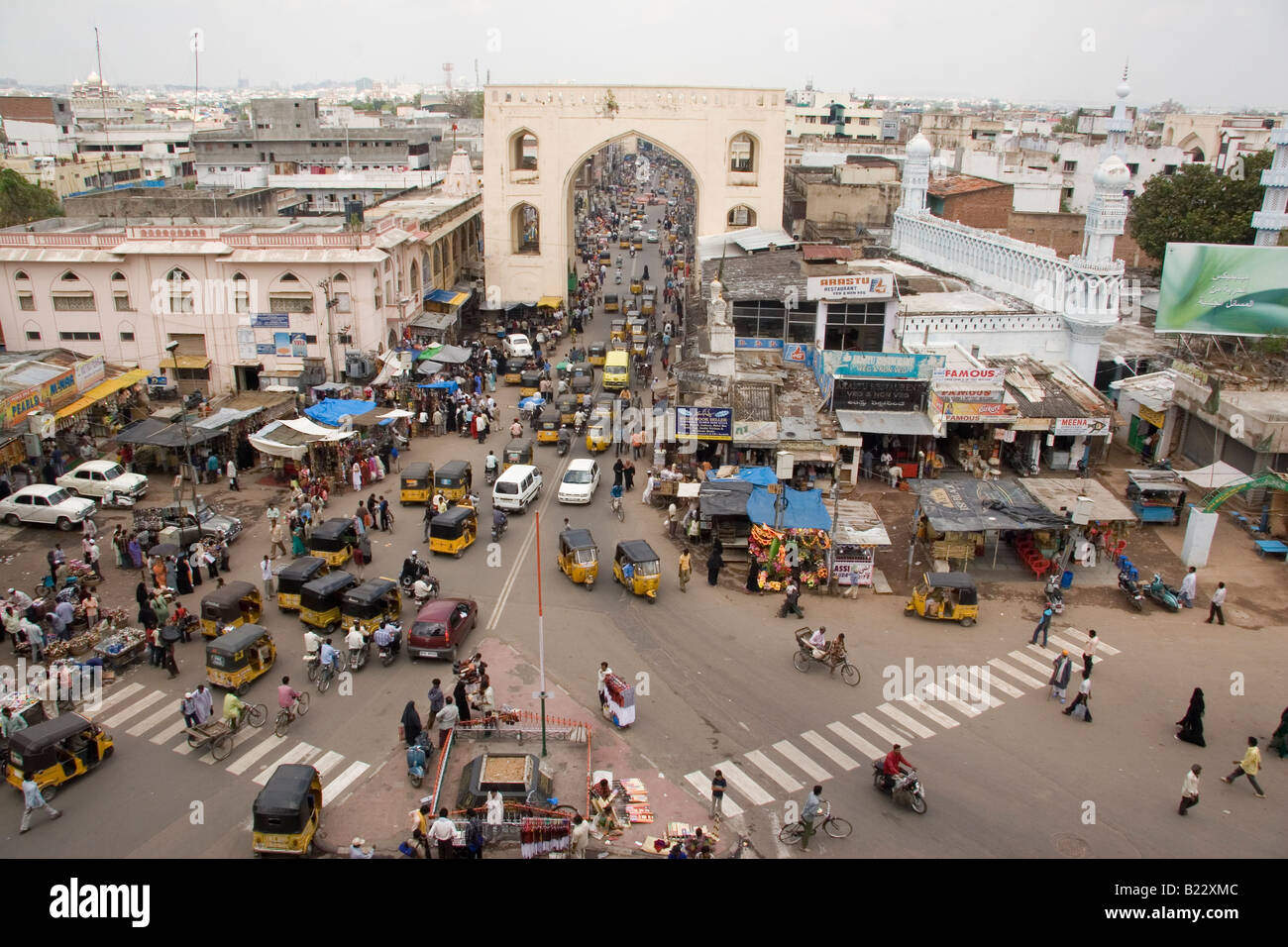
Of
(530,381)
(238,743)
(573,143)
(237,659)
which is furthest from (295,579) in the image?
(573,143)

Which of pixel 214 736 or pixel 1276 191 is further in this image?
pixel 1276 191

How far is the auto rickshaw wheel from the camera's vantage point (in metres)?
14.3

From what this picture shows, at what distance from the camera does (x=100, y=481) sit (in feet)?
78.5

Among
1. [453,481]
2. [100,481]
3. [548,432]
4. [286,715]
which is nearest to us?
[286,715]

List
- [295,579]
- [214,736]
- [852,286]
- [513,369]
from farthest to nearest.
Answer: [513,369] → [852,286] → [295,579] → [214,736]

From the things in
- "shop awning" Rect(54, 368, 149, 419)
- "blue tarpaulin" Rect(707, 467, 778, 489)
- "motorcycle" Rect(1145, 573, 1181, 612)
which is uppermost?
"shop awning" Rect(54, 368, 149, 419)

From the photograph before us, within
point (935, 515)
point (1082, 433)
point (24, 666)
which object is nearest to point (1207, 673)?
point (935, 515)

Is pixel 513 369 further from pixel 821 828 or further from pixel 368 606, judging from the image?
pixel 821 828

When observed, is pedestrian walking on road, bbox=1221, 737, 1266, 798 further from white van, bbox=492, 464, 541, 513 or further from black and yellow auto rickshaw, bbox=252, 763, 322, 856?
white van, bbox=492, 464, 541, 513

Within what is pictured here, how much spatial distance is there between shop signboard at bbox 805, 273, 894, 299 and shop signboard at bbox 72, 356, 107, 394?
22.8 m

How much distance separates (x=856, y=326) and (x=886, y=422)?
6.44 metres

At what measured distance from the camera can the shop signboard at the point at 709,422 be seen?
25.0 m

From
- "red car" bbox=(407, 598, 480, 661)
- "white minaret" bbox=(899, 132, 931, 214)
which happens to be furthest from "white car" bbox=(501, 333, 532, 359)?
"red car" bbox=(407, 598, 480, 661)
